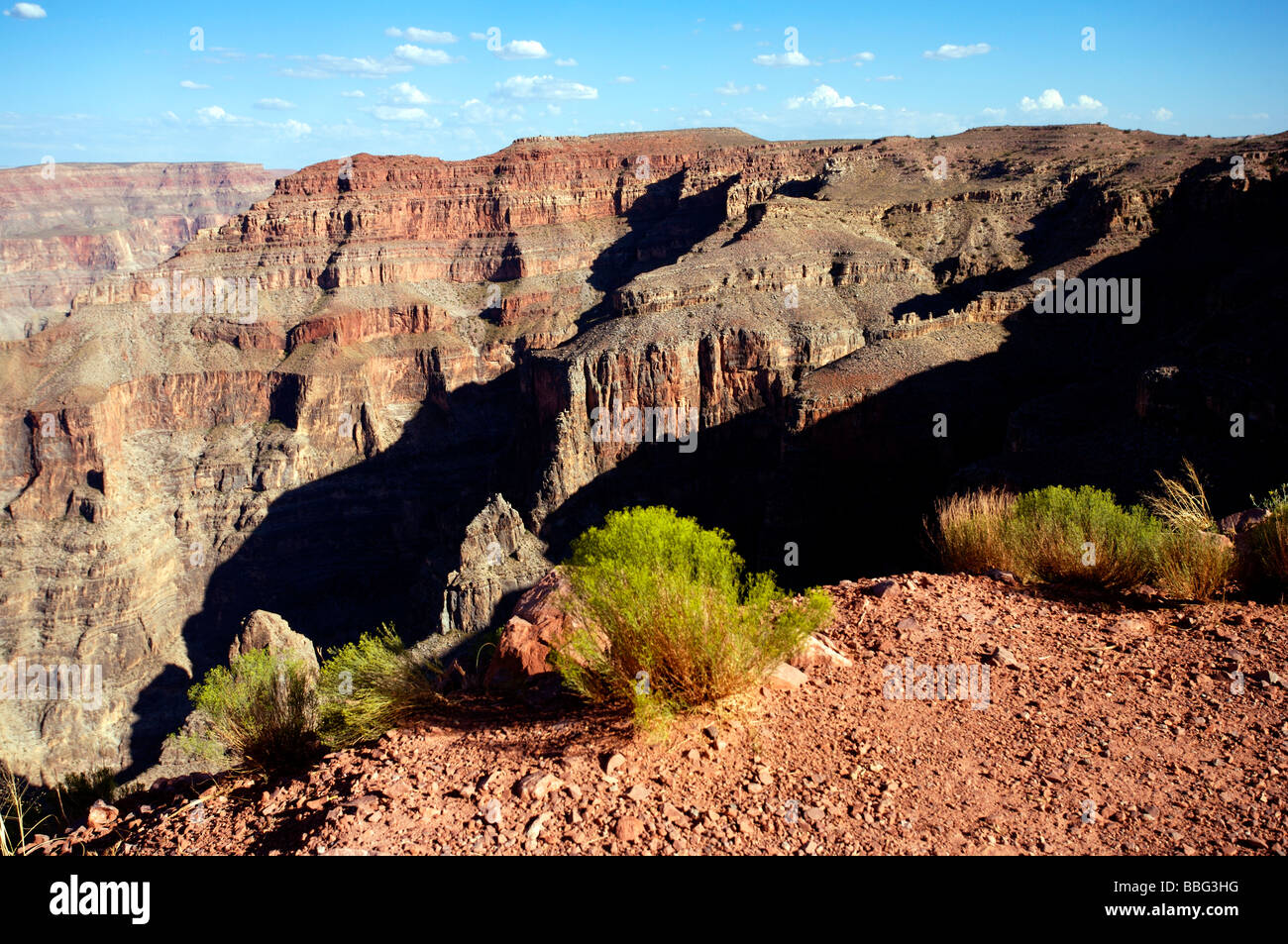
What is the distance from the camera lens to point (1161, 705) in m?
7.55

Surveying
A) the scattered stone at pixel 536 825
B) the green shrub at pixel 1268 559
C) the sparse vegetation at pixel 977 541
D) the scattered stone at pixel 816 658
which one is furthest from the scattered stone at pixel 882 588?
the scattered stone at pixel 536 825

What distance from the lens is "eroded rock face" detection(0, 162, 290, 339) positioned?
125 metres

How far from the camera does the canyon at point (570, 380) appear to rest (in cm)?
3928

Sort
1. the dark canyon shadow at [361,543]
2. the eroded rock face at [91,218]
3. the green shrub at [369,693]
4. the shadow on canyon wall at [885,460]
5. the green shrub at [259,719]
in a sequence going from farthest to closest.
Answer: the eroded rock face at [91,218]
the dark canyon shadow at [361,543]
the shadow on canyon wall at [885,460]
the green shrub at [259,719]
the green shrub at [369,693]

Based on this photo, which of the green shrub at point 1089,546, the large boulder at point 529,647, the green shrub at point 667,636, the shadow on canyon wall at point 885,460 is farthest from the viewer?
the shadow on canyon wall at point 885,460

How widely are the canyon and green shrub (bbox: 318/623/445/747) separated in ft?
81.0

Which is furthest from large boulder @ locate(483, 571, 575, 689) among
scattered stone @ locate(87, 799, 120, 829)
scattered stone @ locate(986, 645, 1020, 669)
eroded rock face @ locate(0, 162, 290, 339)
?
eroded rock face @ locate(0, 162, 290, 339)

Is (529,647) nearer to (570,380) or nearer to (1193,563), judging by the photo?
(1193,563)

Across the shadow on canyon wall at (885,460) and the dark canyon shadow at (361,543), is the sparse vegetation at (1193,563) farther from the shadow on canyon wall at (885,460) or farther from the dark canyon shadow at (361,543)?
the dark canyon shadow at (361,543)

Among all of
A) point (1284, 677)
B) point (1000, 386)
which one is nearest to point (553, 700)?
point (1284, 677)

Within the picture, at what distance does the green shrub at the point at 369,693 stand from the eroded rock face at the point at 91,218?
120411mm

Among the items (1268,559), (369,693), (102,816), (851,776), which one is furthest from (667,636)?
(1268,559)

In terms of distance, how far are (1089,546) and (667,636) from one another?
7.10 metres

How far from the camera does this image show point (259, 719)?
8414 mm
